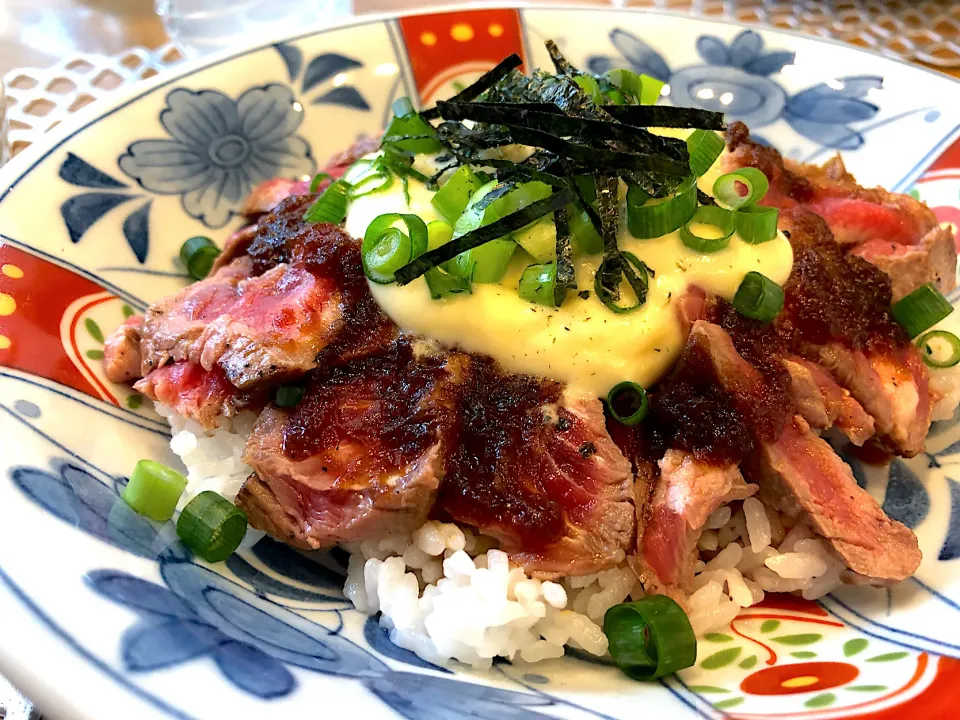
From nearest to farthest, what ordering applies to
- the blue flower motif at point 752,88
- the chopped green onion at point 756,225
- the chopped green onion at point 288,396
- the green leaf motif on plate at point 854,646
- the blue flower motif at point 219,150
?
1. the green leaf motif on plate at point 854,646
2. the chopped green onion at point 288,396
3. the chopped green onion at point 756,225
4. the blue flower motif at point 219,150
5. the blue flower motif at point 752,88

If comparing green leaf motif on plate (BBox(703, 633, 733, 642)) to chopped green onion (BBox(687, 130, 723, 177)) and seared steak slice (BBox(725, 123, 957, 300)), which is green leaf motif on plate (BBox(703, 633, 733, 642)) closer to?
seared steak slice (BBox(725, 123, 957, 300))

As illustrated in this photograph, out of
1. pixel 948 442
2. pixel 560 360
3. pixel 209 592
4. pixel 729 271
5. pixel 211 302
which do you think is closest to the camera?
pixel 209 592

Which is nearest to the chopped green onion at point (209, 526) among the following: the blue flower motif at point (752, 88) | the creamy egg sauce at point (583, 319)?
the creamy egg sauce at point (583, 319)

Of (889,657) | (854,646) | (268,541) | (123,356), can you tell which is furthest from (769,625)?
(123,356)

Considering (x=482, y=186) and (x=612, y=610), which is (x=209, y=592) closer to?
(x=612, y=610)

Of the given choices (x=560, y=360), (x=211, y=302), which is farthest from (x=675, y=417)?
(x=211, y=302)

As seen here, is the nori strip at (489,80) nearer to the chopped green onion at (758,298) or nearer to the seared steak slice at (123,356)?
the chopped green onion at (758,298)
